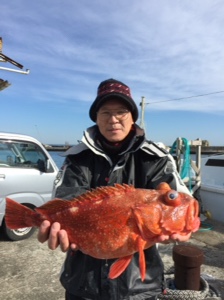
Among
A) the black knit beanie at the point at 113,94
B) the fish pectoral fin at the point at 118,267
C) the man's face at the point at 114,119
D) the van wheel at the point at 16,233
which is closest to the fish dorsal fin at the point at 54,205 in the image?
the fish pectoral fin at the point at 118,267

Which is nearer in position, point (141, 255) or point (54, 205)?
point (141, 255)

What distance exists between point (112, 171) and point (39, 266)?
149 inches

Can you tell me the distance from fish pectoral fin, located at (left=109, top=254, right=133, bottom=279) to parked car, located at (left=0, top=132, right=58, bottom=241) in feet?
16.1

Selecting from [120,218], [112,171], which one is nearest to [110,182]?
[112,171]

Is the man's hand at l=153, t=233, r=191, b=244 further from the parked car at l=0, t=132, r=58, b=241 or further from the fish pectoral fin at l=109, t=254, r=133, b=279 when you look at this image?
the parked car at l=0, t=132, r=58, b=241

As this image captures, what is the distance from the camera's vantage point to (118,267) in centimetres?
192

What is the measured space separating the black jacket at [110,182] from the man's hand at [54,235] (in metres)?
0.29

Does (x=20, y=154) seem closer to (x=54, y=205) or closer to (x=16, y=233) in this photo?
(x=16, y=233)

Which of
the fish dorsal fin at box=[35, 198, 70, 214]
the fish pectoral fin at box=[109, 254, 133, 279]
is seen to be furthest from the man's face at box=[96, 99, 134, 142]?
the fish pectoral fin at box=[109, 254, 133, 279]

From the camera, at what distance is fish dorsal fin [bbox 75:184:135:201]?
2.04m

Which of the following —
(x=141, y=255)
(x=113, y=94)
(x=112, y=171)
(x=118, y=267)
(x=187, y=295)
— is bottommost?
(x=187, y=295)

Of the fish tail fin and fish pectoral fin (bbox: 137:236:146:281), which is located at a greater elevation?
the fish tail fin

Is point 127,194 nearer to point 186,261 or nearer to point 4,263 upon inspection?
point 186,261

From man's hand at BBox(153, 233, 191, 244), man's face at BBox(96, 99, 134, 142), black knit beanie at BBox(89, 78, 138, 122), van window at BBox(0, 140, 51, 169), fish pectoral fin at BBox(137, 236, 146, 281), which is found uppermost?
black knit beanie at BBox(89, 78, 138, 122)
